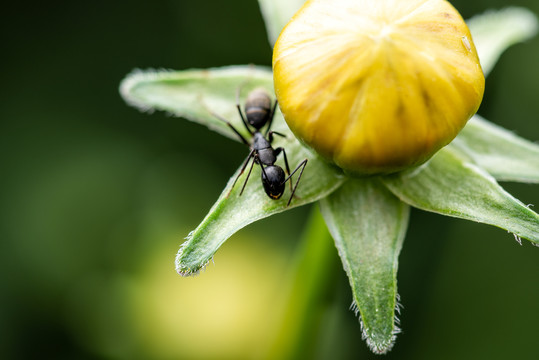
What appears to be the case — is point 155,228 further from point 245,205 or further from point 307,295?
point 245,205

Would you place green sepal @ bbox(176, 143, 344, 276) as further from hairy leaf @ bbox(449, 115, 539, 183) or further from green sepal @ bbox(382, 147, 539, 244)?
hairy leaf @ bbox(449, 115, 539, 183)

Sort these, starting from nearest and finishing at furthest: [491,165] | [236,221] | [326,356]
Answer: [236,221]
[491,165]
[326,356]

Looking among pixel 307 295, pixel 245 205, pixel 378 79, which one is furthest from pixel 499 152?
pixel 307 295

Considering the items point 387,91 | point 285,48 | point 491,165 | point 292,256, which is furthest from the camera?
point 292,256

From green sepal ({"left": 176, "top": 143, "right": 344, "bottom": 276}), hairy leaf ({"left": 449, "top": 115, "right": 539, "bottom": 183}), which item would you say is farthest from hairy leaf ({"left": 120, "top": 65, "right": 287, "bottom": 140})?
hairy leaf ({"left": 449, "top": 115, "right": 539, "bottom": 183})

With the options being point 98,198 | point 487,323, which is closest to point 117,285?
point 98,198

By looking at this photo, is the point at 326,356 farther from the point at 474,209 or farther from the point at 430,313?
the point at 474,209

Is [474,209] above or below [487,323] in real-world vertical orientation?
above
